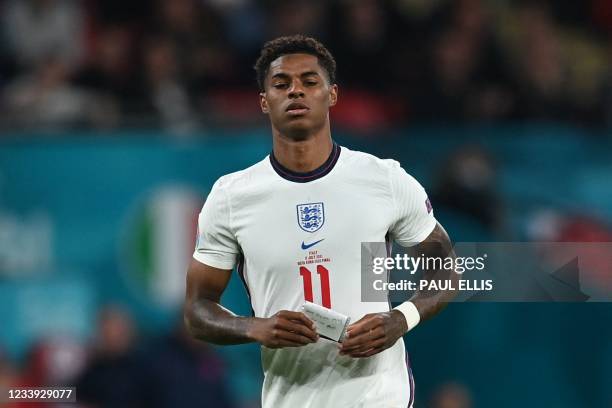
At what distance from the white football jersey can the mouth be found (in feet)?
0.78

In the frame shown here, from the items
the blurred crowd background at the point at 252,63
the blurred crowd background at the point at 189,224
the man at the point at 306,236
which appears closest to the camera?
the man at the point at 306,236

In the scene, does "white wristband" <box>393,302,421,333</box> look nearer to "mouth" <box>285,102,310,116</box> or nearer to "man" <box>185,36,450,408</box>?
"man" <box>185,36,450,408</box>

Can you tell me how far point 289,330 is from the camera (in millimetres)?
4434

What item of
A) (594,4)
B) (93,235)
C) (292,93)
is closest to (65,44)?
(93,235)

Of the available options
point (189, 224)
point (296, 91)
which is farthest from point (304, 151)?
point (189, 224)

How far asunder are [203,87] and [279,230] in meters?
4.95

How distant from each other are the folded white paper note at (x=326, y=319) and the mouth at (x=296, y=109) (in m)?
0.76

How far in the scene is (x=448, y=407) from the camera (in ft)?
28.0

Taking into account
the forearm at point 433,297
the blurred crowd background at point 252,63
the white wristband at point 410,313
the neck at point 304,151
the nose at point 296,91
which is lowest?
the white wristband at point 410,313

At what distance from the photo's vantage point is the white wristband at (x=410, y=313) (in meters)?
4.69

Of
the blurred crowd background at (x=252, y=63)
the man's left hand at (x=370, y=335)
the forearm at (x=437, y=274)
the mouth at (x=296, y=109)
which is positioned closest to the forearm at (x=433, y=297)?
the forearm at (x=437, y=274)

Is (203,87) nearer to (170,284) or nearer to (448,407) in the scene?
(170,284)

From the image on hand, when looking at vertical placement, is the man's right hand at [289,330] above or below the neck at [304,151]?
below

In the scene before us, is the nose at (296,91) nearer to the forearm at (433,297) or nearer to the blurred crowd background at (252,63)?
the forearm at (433,297)
